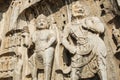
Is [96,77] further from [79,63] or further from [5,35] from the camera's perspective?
[5,35]

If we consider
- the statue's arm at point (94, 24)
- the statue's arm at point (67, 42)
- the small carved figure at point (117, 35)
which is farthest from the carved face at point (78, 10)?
the small carved figure at point (117, 35)

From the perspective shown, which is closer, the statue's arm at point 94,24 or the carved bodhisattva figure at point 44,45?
the statue's arm at point 94,24

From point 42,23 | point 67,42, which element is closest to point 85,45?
point 67,42

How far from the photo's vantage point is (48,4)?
476cm

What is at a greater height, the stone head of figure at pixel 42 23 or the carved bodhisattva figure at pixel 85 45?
the stone head of figure at pixel 42 23

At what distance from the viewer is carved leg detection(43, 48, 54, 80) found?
4293 millimetres

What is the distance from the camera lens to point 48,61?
4340mm

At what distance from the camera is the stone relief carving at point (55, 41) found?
412 centimetres

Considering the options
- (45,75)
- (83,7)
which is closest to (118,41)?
(83,7)

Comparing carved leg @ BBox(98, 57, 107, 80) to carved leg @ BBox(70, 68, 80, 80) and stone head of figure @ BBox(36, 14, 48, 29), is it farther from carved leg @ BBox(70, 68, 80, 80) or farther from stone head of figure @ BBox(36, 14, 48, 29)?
stone head of figure @ BBox(36, 14, 48, 29)

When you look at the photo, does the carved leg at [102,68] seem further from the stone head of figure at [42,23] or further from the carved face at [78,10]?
the stone head of figure at [42,23]

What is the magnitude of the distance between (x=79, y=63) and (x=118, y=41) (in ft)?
1.76

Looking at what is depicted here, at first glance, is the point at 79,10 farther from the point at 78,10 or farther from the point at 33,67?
the point at 33,67

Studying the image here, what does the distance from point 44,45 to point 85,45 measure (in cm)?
55
